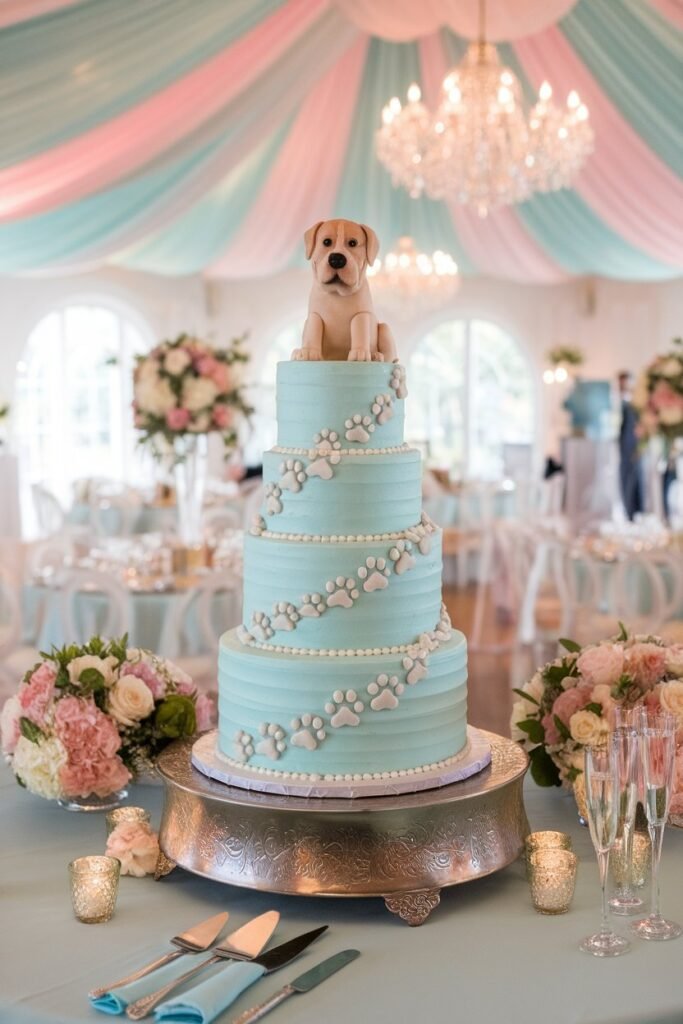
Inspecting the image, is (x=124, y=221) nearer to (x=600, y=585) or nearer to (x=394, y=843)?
(x=600, y=585)

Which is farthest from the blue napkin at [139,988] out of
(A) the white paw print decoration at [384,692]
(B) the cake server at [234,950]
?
(A) the white paw print decoration at [384,692]

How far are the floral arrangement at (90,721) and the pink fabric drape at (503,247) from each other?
9364 mm

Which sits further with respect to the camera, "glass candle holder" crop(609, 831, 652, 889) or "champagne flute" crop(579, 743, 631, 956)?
"glass candle holder" crop(609, 831, 652, 889)

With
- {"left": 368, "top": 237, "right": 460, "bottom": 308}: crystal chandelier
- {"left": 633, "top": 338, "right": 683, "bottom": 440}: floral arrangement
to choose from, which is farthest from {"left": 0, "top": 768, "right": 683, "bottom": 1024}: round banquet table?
{"left": 368, "top": 237, "right": 460, "bottom": 308}: crystal chandelier

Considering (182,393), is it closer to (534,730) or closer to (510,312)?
(534,730)

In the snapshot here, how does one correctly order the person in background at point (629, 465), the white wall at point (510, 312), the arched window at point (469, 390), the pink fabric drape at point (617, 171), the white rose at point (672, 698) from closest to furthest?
the white rose at point (672, 698)
the pink fabric drape at point (617, 171)
the person in background at point (629, 465)
the white wall at point (510, 312)
the arched window at point (469, 390)

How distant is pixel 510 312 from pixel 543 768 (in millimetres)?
13868

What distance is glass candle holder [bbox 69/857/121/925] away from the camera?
2289mm

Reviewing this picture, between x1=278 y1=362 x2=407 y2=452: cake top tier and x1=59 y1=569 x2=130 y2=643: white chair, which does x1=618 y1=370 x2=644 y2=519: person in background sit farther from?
x1=278 y1=362 x2=407 y2=452: cake top tier

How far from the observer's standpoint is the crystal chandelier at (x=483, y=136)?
683 cm

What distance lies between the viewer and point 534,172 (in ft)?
24.0

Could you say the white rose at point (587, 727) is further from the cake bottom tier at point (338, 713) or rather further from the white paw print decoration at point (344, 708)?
the white paw print decoration at point (344, 708)

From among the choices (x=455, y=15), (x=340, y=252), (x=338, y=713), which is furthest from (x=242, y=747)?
(x=455, y=15)

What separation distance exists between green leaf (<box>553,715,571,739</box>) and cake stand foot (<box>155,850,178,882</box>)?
91 centimetres
